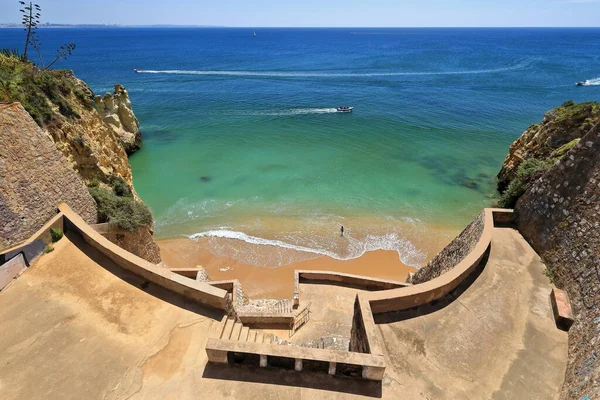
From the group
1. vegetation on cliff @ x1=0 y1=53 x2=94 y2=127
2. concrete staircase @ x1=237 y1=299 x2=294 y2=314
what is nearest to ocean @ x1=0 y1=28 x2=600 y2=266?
concrete staircase @ x1=237 y1=299 x2=294 y2=314

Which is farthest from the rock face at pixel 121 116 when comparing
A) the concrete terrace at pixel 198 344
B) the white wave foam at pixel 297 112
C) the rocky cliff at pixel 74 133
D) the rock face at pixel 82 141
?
the concrete terrace at pixel 198 344

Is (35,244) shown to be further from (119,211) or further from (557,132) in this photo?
(557,132)

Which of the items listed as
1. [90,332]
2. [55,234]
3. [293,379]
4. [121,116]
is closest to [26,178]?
[55,234]

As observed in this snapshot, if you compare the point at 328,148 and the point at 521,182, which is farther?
the point at 328,148

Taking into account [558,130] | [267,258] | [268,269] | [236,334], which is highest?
[558,130]

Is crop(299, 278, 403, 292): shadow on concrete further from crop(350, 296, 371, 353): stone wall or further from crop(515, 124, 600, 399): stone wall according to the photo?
crop(515, 124, 600, 399): stone wall

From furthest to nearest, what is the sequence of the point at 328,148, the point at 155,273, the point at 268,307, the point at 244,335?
the point at 328,148
the point at 268,307
the point at 155,273
the point at 244,335

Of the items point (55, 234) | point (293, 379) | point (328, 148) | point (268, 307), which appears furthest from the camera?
point (328, 148)
